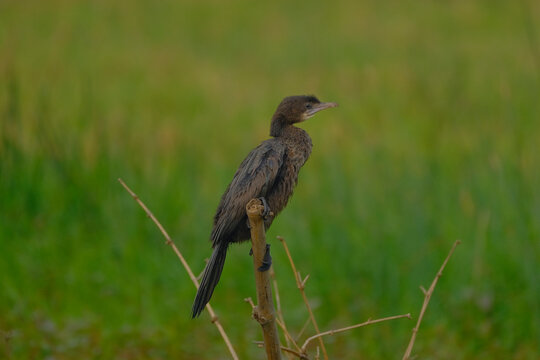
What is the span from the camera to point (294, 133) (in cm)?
271

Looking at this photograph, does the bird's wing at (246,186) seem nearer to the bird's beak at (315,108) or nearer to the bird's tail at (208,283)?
the bird's tail at (208,283)

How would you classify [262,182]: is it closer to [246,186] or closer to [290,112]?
[246,186]

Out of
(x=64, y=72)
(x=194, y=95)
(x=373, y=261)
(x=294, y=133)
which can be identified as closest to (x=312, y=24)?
(x=194, y=95)

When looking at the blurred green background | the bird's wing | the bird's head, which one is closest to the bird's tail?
the bird's wing

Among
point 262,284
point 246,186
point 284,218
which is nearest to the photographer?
point 262,284

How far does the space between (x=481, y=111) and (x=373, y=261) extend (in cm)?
382

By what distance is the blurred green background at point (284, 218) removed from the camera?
4.83 meters

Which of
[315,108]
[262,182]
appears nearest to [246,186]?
[262,182]

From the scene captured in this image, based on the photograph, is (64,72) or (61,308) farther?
(64,72)

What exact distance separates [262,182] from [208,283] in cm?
43

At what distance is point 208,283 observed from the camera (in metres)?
2.26

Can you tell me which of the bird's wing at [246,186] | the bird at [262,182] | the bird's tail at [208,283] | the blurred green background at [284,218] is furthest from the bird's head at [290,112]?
the blurred green background at [284,218]

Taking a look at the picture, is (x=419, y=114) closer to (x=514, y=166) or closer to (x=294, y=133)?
(x=514, y=166)

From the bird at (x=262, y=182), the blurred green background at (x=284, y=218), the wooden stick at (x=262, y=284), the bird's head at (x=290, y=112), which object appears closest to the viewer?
the wooden stick at (x=262, y=284)
